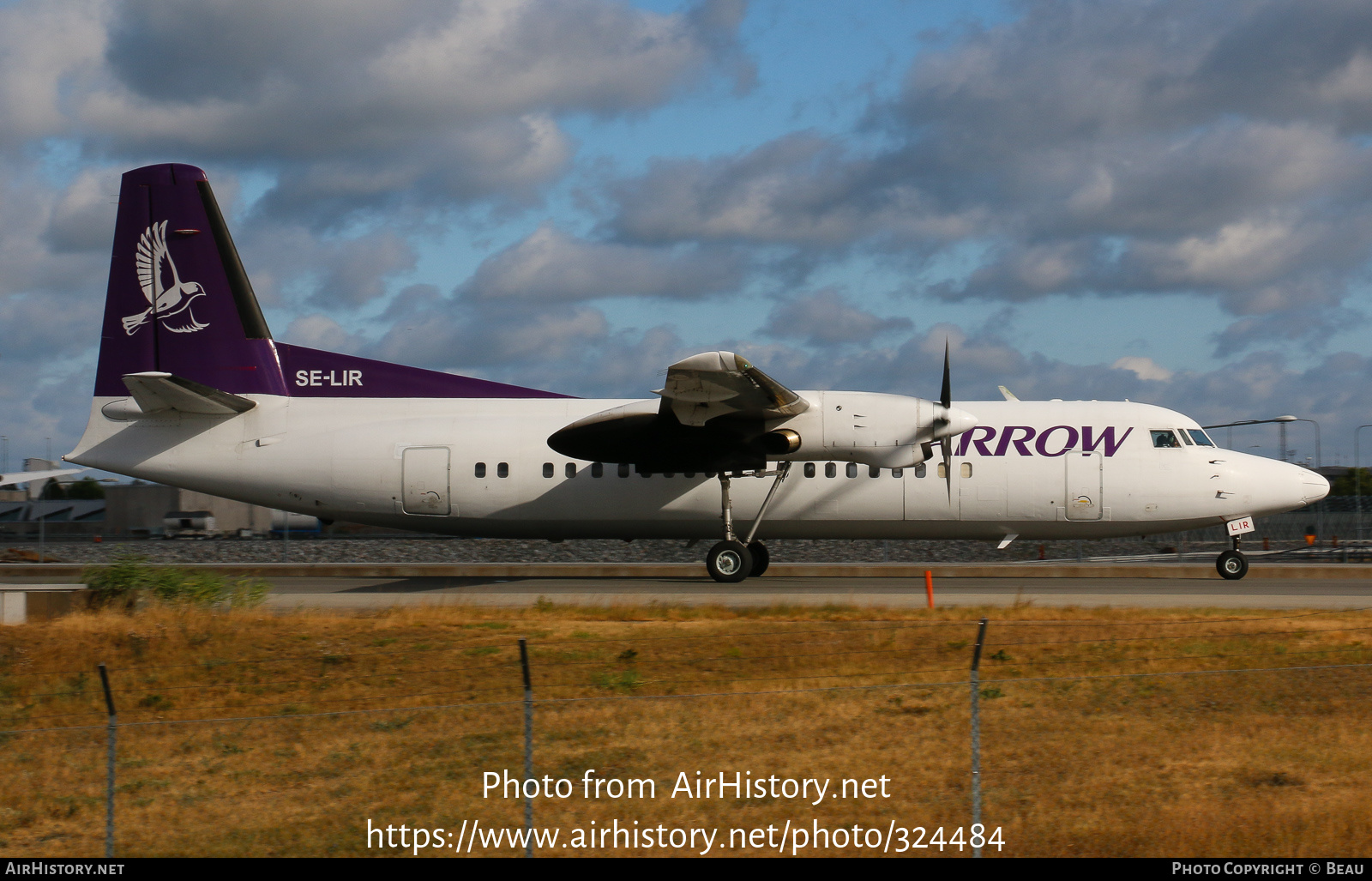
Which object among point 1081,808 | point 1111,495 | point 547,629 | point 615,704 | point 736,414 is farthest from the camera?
point 1111,495

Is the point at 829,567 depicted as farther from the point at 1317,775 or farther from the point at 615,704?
the point at 1317,775

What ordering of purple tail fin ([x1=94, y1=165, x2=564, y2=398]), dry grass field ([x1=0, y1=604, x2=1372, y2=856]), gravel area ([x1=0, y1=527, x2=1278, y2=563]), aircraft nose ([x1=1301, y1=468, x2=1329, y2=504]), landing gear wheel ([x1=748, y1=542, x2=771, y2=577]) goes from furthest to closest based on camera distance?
1. gravel area ([x1=0, y1=527, x2=1278, y2=563])
2. landing gear wheel ([x1=748, y1=542, x2=771, y2=577])
3. purple tail fin ([x1=94, y1=165, x2=564, y2=398])
4. aircraft nose ([x1=1301, y1=468, x2=1329, y2=504])
5. dry grass field ([x1=0, y1=604, x2=1372, y2=856])

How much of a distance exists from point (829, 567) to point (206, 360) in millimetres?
13432

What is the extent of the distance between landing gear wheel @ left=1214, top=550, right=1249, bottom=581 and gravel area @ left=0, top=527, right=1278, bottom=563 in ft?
30.4

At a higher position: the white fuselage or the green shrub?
the white fuselage

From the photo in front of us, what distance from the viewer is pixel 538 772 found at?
8391 mm

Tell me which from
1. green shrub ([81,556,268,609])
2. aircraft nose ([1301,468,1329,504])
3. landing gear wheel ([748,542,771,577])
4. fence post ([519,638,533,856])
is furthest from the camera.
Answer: landing gear wheel ([748,542,771,577])

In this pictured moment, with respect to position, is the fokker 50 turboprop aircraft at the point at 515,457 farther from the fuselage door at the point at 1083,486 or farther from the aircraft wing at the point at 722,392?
the aircraft wing at the point at 722,392

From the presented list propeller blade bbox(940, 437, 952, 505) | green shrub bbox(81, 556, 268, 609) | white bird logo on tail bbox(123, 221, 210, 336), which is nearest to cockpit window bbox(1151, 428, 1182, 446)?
propeller blade bbox(940, 437, 952, 505)

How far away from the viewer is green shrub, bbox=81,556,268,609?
15.2 metres

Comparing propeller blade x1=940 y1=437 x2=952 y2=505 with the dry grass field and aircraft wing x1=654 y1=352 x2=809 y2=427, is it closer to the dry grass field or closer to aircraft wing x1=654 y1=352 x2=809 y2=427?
aircraft wing x1=654 y1=352 x2=809 y2=427

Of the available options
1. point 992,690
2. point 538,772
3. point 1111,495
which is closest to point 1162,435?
point 1111,495

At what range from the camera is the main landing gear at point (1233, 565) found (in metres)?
20.2

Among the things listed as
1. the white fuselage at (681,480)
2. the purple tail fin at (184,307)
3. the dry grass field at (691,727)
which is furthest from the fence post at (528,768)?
the purple tail fin at (184,307)
